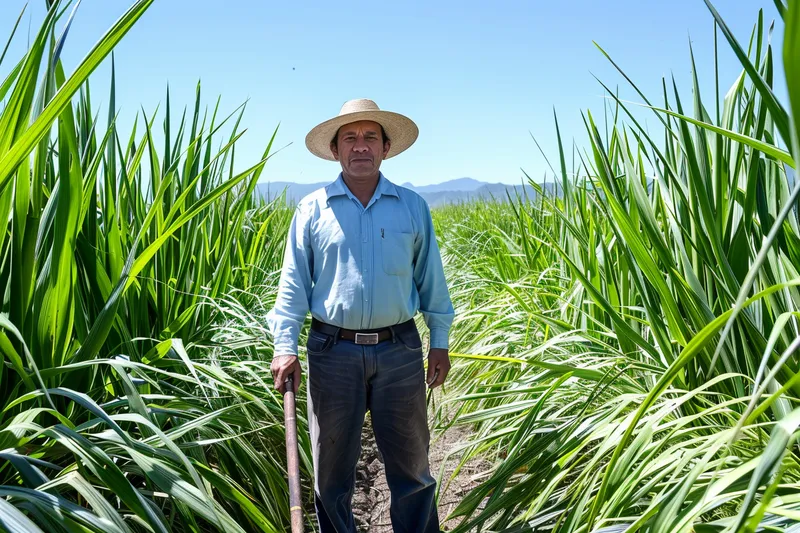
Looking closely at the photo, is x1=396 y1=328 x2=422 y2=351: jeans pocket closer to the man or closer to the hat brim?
the man

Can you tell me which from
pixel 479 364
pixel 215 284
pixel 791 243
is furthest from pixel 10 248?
pixel 479 364

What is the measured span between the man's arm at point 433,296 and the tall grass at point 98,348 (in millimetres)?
592

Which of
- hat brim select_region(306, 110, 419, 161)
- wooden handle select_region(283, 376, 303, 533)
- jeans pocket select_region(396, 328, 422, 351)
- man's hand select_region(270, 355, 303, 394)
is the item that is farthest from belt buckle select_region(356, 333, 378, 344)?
hat brim select_region(306, 110, 419, 161)

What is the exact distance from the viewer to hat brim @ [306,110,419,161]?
2.27 meters

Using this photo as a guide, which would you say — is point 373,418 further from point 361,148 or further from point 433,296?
point 361,148

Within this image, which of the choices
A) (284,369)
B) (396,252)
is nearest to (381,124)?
(396,252)

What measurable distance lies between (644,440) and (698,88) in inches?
38.8

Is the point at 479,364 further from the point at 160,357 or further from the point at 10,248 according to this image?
the point at 10,248

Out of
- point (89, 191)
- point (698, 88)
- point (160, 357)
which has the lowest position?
point (160, 357)

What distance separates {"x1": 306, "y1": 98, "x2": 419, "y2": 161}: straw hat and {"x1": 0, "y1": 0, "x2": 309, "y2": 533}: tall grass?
1.67ft

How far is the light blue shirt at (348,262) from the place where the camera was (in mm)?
2174

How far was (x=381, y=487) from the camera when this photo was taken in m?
2.96

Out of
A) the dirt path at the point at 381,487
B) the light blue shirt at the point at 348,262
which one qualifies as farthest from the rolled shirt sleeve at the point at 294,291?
the dirt path at the point at 381,487

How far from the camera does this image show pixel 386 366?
2.22 metres
